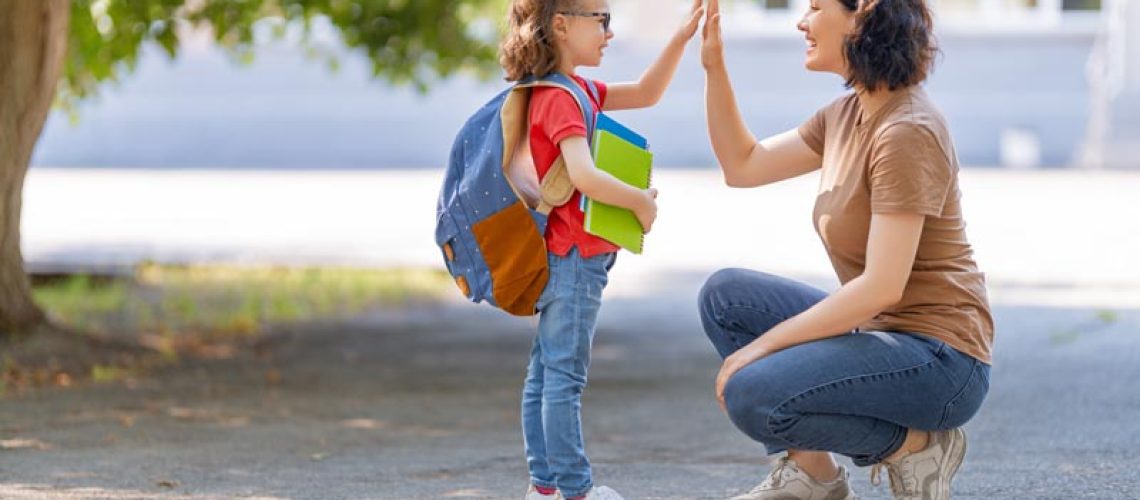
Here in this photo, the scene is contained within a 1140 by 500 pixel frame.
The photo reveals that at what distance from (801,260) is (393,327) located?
4.05 meters

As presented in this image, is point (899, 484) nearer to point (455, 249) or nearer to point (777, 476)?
point (777, 476)

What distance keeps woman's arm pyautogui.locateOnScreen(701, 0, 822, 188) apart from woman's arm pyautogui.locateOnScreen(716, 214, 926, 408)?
2.16 feet

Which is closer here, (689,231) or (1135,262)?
(1135,262)

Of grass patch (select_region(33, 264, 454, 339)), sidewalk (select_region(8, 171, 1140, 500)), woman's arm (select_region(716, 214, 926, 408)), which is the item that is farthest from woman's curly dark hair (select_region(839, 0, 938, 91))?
grass patch (select_region(33, 264, 454, 339))

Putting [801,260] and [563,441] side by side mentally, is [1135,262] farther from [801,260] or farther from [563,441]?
[563,441]

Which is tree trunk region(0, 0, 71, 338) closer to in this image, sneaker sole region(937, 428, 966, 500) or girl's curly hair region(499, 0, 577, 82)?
girl's curly hair region(499, 0, 577, 82)

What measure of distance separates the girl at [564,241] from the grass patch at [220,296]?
614 centimetres

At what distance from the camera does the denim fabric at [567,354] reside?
14.4 ft

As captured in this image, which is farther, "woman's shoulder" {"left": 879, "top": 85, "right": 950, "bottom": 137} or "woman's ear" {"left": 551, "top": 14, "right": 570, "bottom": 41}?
"woman's ear" {"left": 551, "top": 14, "right": 570, "bottom": 41}

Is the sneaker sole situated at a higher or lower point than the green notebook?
lower

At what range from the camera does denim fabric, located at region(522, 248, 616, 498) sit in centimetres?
438

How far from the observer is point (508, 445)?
246 inches

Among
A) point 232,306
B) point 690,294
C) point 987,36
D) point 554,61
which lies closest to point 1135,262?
point 690,294

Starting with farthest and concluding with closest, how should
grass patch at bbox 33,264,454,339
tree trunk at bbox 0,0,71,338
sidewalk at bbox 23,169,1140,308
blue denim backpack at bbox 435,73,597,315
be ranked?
sidewalk at bbox 23,169,1140,308, grass patch at bbox 33,264,454,339, tree trunk at bbox 0,0,71,338, blue denim backpack at bbox 435,73,597,315
